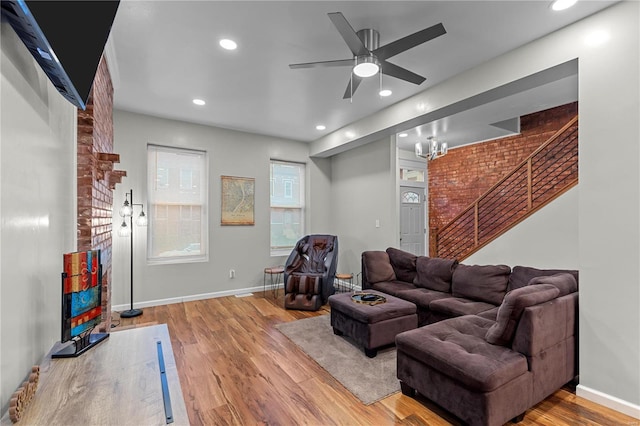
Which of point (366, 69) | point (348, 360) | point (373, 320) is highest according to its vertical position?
point (366, 69)

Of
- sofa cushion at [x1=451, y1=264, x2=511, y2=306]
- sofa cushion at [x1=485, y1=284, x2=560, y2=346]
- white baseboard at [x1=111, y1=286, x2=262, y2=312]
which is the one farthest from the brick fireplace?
sofa cushion at [x1=451, y1=264, x2=511, y2=306]

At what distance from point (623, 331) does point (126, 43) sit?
4.45m

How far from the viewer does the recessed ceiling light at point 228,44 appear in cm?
256

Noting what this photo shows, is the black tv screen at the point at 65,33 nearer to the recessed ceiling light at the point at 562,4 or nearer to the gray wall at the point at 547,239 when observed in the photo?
the recessed ceiling light at the point at 562,4

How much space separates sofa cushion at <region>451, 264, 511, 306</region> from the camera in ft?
10.3

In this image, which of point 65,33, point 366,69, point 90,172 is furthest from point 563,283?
point 90,172

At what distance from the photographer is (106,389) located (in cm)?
114

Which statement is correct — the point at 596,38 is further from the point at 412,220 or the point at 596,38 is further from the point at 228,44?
the point at 412,220

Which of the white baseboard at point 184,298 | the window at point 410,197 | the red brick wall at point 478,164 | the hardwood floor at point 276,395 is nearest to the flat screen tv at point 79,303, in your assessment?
the hardwood floor at point 276,395

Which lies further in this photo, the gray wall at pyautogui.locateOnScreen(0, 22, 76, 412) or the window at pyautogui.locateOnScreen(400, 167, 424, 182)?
the window at pyautogui.locateOnScreen(400, 167, 424, 182)

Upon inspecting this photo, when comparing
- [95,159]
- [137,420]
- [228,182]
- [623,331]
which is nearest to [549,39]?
[623,331]

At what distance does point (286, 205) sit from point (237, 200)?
1.03 m

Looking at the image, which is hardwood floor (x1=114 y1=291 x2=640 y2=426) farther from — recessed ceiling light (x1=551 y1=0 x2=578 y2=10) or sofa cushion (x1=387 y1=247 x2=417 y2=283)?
recessed ceiling light (x1=551 y1=0 x2=578 y2=10)

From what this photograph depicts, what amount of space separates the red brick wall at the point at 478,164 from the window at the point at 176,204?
175 inches
